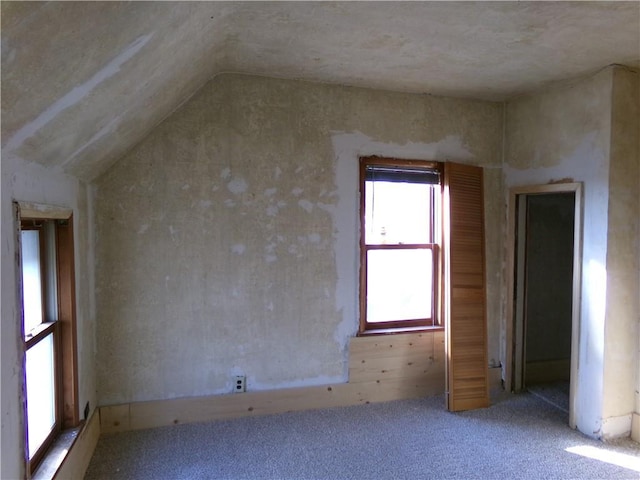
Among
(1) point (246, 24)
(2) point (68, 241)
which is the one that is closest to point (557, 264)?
(1) point (246, 24)

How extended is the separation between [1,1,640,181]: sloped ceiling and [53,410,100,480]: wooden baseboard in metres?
1.56

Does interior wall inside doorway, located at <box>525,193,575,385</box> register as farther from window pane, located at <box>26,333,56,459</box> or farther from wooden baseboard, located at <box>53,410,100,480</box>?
window pane, located at <box>26,333,56,459</box>

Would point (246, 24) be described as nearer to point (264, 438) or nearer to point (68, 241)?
point (68, 241)

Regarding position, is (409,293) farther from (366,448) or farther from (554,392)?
(554,392)

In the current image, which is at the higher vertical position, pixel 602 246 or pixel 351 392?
pixel 602 246

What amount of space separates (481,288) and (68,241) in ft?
10.6

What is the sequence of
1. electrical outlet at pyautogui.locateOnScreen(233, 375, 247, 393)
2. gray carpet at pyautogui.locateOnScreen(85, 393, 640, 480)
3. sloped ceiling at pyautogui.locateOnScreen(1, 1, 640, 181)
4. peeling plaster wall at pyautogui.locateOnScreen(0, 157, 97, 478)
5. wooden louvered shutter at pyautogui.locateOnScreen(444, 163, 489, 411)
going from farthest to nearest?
wooden louvered shutter at pyautogui.locateOnScreen(444, 163, 489, 411) → electrical outlet at pyautogui.locateOnScreen(233, 375, 247, 393) → gray carpet at pyautogui.locateOnScreen(85, 393, 640, 480) → peeling plaster wall at pyautogui.locateOnScreen(0, 157, 97, 478) → sloped ceiling at pyautogui.locateOnScreen(1, 1, 640, 181)

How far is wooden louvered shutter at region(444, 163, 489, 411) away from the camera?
11.5ft

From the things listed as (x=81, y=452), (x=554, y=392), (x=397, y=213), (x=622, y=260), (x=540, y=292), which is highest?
(x=397, y=213)

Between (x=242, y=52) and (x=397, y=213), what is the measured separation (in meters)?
1.86

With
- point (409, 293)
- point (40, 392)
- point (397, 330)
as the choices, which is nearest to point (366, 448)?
point (397, 330)

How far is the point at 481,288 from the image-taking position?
12.0 ft

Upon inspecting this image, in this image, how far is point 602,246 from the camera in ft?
9.79

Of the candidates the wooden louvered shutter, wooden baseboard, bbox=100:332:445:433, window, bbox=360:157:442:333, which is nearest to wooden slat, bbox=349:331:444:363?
wooden baseboard, bbox=100:332:445:433
